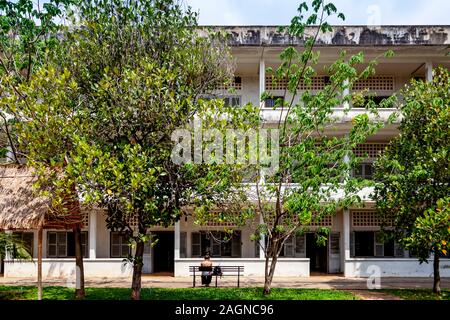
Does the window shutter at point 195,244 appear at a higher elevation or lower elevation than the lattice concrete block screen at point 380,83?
lower

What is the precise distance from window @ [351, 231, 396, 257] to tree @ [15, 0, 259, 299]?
37.5 feet

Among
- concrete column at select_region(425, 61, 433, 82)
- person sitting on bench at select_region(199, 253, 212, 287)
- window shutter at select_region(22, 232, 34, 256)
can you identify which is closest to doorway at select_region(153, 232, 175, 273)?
window shutter at select_region(22, 232, 34, 256)

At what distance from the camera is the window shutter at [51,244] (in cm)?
2117

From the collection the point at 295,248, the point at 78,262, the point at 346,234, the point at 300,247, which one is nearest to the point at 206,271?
the point at 78,262

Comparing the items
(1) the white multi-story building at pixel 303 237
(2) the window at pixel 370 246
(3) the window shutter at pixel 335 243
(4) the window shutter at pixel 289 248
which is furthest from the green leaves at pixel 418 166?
(4) the window shutter at pixel 289 248

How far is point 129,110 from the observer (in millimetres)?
10188

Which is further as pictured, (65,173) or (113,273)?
(113,273)

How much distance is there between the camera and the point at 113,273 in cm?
1973

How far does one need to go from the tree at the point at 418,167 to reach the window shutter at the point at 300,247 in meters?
6.54

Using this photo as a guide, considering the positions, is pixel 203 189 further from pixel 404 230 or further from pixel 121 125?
pixel 404 230

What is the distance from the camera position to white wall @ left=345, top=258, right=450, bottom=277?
770 inches

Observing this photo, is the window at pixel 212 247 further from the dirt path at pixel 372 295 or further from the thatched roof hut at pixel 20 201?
the thatched roof hut at pixel 20 201
